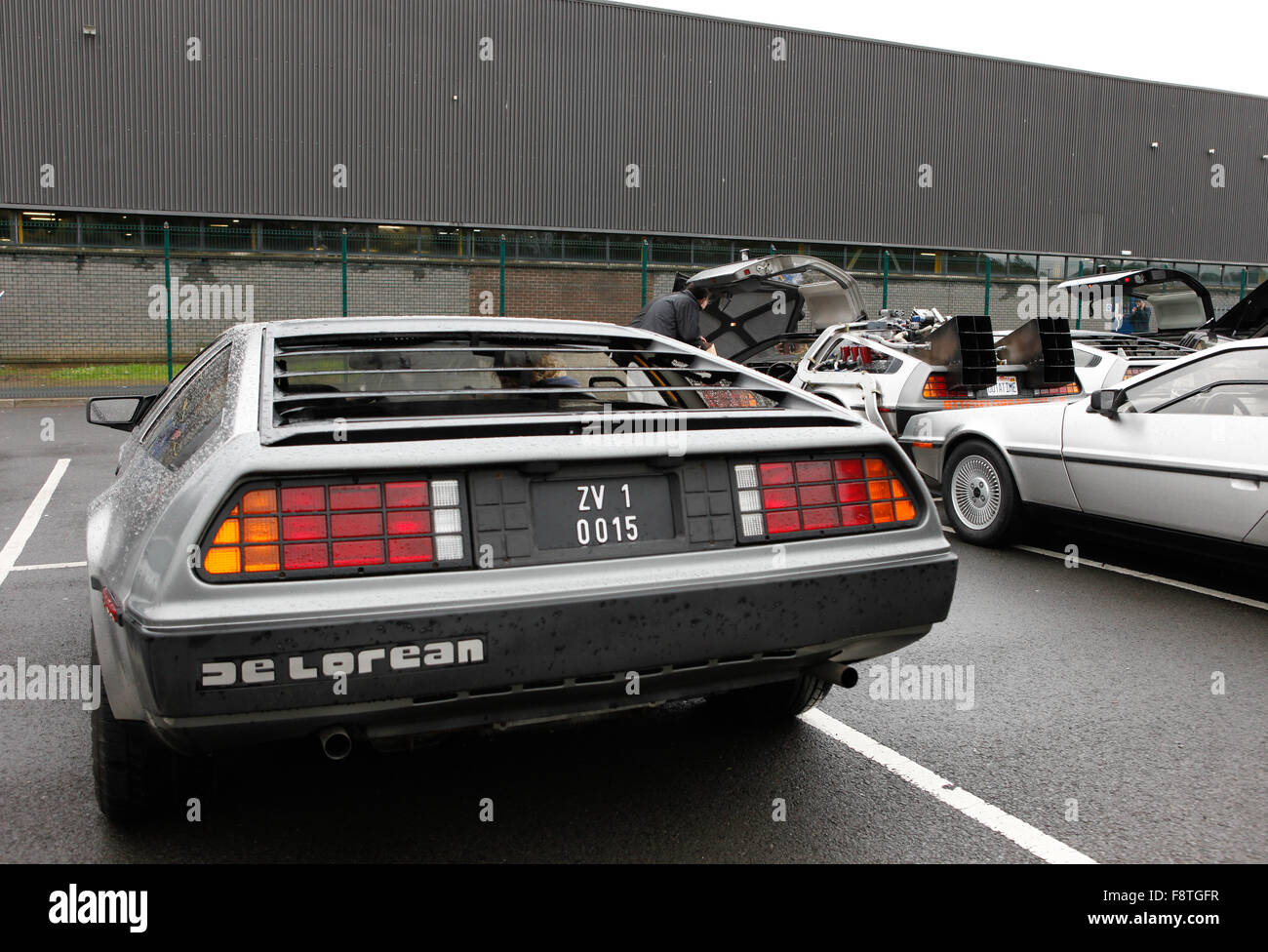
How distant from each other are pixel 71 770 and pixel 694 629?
203 centimetres

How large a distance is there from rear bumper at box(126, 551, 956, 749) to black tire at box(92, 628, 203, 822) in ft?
1.53

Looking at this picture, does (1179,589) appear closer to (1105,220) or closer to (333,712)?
(333,712)

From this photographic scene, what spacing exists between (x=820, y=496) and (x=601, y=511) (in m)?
0.64

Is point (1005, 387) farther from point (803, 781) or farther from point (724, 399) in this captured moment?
point (803, 781)

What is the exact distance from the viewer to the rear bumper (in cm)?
206

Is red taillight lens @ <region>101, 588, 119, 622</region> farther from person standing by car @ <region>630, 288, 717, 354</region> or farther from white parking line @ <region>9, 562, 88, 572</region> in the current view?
person standing by car @ <region>630, 288, 717, 354</region>

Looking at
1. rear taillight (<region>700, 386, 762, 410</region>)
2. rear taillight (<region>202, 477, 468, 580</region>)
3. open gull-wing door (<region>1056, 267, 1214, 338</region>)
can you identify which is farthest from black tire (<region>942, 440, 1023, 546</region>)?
open gull-wing door (<region>1056, 267, 1214, 338</region>)

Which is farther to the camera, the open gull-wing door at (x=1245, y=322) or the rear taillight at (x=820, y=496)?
the open gull-wing door at (x=1245, y=322)

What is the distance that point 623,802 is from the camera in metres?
2.84

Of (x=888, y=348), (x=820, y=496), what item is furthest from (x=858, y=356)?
(x=820, y=496)

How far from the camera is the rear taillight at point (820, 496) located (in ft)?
8.42

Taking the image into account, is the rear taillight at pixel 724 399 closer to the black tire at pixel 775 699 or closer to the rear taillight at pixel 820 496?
the rear taillight at pixel 820 496

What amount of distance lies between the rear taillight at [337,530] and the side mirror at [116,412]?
2074mm

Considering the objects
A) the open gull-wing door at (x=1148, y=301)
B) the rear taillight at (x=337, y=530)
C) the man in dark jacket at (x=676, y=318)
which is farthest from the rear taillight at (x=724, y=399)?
the open gull-wing door at (x=1148, y=301)
